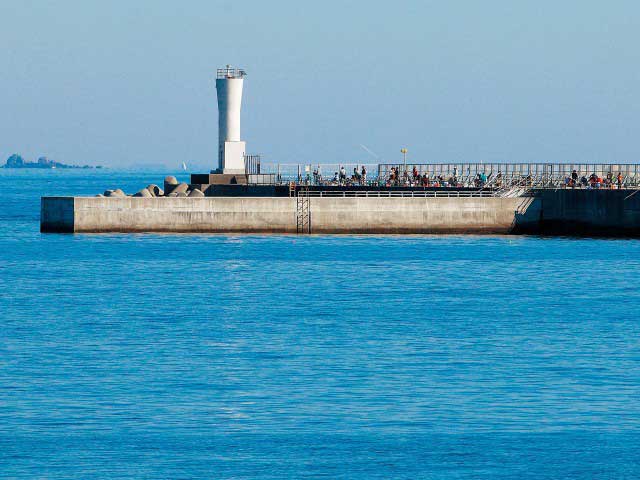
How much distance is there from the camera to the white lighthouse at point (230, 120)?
341ft

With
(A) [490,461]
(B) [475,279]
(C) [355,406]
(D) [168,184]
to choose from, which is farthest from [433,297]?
(D) [168,184]

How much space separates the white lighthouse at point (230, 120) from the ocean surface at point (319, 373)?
33930 millimetres

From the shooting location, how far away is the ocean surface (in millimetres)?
28203

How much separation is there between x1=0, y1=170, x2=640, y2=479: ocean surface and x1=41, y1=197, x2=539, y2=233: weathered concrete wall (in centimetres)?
1531

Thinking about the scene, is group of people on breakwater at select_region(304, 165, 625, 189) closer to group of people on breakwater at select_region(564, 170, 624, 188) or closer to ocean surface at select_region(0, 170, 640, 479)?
group of people on breakwater at select_region(564, 170, 624, 188)

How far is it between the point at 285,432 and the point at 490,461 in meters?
4.81

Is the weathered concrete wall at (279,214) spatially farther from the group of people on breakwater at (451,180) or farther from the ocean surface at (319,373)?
the ocean surface at (319,373)

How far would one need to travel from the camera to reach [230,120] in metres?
105

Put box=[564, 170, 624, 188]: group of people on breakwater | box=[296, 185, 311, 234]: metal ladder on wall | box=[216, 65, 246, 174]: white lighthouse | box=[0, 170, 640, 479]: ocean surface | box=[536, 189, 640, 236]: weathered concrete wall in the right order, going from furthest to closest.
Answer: box=[216, 65, 246, 174]: white lighthouse → box=[564, 170, 624, 188]: group of people on breakwater → box=[296, 185, 311, 234]: metal ladder on wall → box=[536, 189, 640, 236]: weathered concrete wall → box=[0, 170, 640, 479]: ocean surface

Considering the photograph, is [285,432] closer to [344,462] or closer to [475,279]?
[344,462]

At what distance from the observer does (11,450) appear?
28.5 metres

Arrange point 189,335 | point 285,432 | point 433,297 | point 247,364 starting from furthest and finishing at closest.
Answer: point 433,297 < point 189,335 < point 247,364 < point 285,432

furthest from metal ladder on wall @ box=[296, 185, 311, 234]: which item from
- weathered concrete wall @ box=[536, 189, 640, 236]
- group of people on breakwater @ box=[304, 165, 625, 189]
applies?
weathered concrete wall @ box=[536, 189, 640, 236]

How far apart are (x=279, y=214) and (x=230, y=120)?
19807mm
